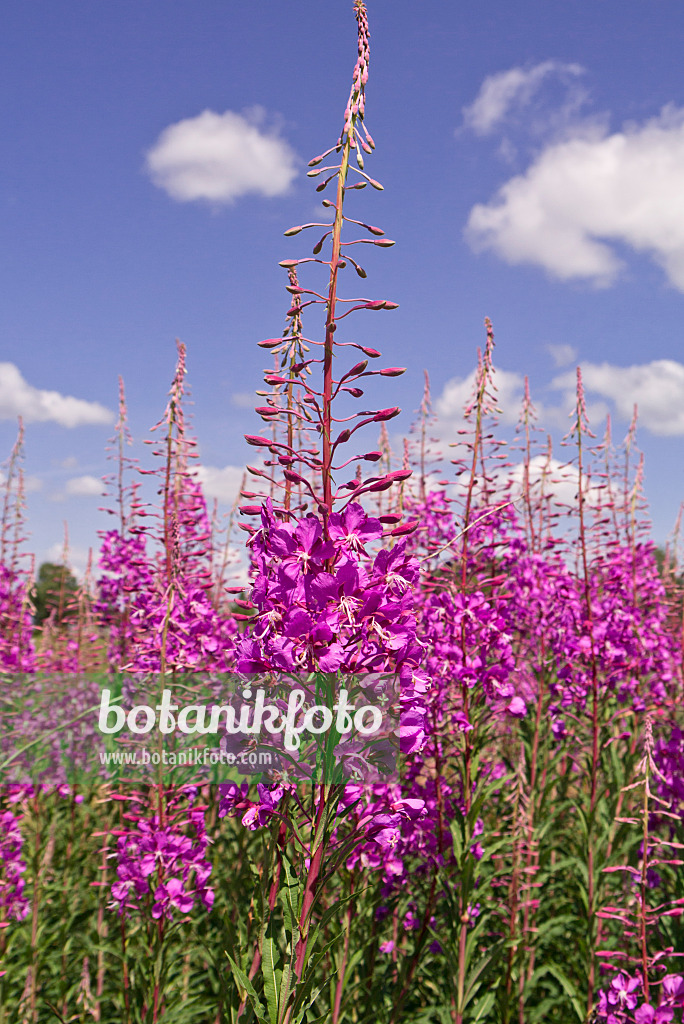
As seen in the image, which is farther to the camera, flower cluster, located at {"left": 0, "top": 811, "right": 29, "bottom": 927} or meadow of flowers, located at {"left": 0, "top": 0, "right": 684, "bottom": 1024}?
flower cluster, located at {"left": 0, "top": 811, "right": 29, "bottom": 927}

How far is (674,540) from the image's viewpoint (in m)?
9.45

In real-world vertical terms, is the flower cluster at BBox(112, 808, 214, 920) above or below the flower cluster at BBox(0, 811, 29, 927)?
above

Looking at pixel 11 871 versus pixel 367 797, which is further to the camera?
pixel 11 871

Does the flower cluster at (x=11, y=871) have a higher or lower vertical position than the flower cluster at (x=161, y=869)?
lower

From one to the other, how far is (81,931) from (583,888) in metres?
3.85

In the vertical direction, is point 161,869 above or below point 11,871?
above

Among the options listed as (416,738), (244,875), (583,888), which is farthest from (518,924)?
(416,738)

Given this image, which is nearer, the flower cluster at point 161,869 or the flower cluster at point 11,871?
the flower cluster at point 161,869

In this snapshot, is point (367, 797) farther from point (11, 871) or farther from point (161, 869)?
point (11, 871)

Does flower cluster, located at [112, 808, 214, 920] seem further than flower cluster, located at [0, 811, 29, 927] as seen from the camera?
No

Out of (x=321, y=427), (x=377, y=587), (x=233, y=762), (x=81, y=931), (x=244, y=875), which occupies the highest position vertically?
Answer: (x=321, y=427)

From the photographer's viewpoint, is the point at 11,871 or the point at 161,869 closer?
the point at 161,869

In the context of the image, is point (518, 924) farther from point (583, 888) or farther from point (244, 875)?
point (244, 875)

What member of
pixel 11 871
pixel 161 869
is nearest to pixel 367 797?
pixel 161 869
